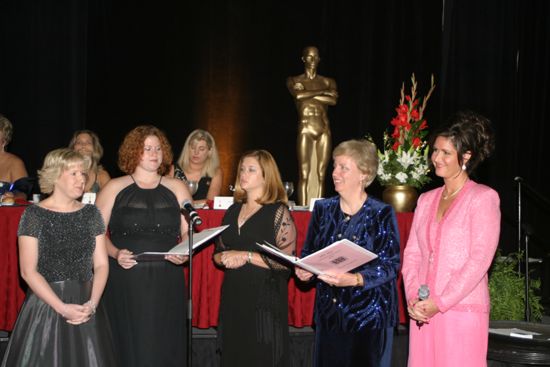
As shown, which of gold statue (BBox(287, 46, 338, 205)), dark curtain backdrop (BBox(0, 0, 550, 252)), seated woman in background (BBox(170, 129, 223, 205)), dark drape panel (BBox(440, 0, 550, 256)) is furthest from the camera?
dark drape panel (BBox(440, 0, 550, 256))

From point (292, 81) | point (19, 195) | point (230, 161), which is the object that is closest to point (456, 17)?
point (292, 81)

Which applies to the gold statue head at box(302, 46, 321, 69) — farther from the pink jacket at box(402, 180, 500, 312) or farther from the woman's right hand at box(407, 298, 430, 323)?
the woman's right hand at box(407, 298, 430, 323)

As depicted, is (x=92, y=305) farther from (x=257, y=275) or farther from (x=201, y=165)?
(x=201, y=165)

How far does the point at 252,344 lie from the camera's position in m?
3.57

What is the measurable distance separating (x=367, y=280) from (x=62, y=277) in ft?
4.75

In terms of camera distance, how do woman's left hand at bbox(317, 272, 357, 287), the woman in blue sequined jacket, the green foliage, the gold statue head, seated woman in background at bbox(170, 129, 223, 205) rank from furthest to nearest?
the gold statue head, seated woman in background at bbox(170, 129, 223, 205), the green foliage, the woman in blue sequined jacket, woman's left hand at bbox(317, 272, 357, 287)

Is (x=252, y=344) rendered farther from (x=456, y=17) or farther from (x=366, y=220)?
(x=456, y=17)

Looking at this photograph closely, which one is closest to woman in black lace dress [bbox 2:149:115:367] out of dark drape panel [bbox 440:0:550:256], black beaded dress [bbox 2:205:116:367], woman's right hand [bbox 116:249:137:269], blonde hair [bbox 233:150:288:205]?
black beaded dress [bbox 2:205:116:367]

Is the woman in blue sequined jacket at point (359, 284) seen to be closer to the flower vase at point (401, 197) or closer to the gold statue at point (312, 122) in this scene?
the flower vase at point (401, 197)

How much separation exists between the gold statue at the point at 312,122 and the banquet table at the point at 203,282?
2.08 metres

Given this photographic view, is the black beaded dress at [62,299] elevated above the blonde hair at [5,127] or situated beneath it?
situated beneath

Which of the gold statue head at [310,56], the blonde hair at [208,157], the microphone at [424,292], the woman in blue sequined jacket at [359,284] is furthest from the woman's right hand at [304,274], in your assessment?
the gold statue head at [310,56]

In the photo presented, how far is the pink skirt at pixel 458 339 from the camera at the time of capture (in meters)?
2.90

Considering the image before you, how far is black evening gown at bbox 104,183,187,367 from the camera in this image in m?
3.79
